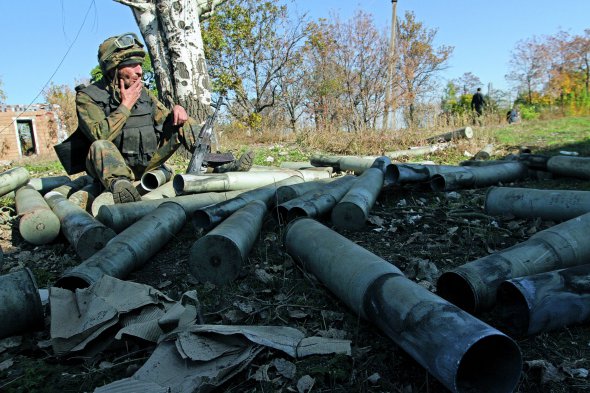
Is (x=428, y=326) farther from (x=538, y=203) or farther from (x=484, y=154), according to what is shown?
(x=484, y=154)

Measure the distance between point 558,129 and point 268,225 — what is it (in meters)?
10.3

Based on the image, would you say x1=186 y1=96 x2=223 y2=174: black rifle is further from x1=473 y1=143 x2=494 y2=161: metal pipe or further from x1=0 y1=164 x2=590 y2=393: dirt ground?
x1=473 y1=143 x2=494 y2=161: metal pipe

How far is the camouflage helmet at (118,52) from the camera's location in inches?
199

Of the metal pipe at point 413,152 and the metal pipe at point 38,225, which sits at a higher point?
the metal pipe at point 413,152

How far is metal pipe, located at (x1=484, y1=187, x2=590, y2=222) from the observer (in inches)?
146

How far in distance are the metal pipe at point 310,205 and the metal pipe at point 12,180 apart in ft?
11.7

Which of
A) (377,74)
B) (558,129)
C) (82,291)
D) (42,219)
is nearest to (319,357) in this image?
(82,291)

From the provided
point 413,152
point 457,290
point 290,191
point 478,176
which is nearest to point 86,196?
point 290,191

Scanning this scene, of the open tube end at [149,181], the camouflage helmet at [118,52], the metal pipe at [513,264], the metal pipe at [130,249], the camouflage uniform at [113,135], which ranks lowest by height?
the metal pipe at [513,264]

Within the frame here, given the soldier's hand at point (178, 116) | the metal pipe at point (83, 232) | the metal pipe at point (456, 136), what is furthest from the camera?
the metal pipe at point (456, 136)

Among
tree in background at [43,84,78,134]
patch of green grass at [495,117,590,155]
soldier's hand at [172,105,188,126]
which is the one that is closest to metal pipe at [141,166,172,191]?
soldier's hand at [172,105,188,126]

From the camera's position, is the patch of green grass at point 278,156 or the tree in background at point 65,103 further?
the tree in background at point 65,103

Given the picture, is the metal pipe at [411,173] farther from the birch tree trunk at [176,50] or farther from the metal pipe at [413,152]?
the birch tree trunk at [176,50]

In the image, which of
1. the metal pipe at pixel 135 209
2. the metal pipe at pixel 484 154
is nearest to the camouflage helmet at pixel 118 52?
the metal pipe at pixel 135 209
